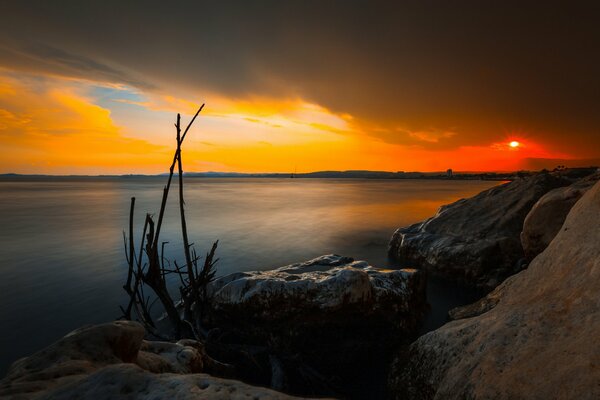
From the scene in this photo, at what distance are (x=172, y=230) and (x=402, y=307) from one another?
16670 millimetres

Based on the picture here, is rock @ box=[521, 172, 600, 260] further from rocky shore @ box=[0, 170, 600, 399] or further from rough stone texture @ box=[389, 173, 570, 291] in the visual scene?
rough stone texture @ box=[389, 173, 570, 291]

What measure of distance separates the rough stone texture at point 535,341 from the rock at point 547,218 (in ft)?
8.52

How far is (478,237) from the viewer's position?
30.6 feet

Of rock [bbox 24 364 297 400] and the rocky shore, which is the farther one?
the rocky shore

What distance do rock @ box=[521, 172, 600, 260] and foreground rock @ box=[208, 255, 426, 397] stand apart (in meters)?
3.19

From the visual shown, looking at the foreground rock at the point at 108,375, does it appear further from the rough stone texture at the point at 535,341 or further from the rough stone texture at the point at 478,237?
the rough stone texture at the point at 478,237

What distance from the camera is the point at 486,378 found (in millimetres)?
2566

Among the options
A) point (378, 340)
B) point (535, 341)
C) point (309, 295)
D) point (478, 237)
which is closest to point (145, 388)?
point (535, 341)

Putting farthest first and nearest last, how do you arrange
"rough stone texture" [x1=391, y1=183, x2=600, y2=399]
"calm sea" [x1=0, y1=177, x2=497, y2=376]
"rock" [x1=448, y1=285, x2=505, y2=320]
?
"calm sea" [x1=0, y1=177, x2=497, y2=376]
"rock" [x1=448, y1=285, x2=505, y2=320]
"rough stone texture" [x1=391, y1=183, x2=600, y2=399]

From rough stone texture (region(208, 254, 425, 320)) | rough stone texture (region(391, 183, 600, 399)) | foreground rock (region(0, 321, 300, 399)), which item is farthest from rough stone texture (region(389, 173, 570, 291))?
foreground rock (region(0, 321, 300, 399))

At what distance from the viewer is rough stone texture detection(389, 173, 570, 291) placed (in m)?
7.92

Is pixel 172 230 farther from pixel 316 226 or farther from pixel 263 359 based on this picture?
pixel 263 359

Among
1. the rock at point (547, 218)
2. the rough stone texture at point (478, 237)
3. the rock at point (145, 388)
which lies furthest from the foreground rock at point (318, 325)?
the rough stone texture at point (478, 237)

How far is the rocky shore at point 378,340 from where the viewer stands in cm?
219
